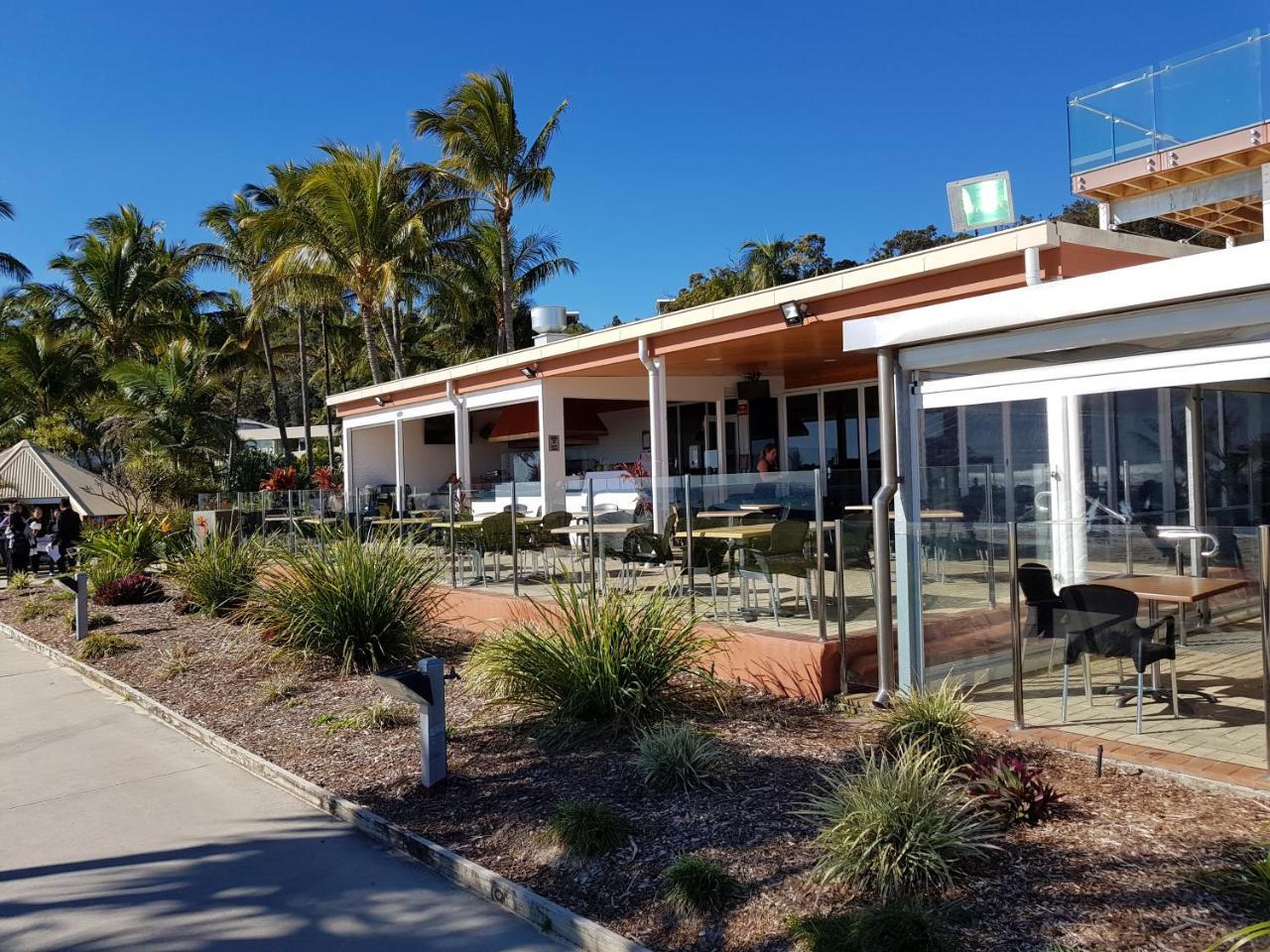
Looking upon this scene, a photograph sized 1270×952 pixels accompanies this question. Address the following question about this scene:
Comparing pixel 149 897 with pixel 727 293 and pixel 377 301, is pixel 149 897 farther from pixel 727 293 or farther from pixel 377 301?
pixel 727 293

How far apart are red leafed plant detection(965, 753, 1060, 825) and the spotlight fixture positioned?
821 cm

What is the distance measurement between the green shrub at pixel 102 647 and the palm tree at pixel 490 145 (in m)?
16.3

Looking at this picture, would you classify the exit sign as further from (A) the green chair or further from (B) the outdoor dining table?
(B) the outdoor dining table

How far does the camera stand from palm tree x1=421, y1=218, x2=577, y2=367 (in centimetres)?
3147

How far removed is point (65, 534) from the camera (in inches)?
790

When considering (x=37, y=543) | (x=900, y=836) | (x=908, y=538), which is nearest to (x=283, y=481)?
(x=37, y=543)

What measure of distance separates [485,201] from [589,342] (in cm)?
1374

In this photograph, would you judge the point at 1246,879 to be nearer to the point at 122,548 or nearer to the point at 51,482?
→ the point at 122,548

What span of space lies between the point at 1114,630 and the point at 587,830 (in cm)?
326

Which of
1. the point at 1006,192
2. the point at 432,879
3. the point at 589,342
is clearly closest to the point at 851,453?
the point at 589,342

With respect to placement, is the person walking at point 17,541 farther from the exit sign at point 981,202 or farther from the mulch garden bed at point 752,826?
the exit sign at point 981,202

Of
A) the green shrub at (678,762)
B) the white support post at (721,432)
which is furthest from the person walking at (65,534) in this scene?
the green shrub at (678,762)

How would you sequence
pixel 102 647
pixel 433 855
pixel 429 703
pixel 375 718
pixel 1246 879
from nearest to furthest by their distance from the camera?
pixel 1246 879 → pixel 433 855 → pixel 429 703 → pixel 375 718 → pixel 102 647

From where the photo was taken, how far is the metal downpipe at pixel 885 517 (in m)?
6.62
